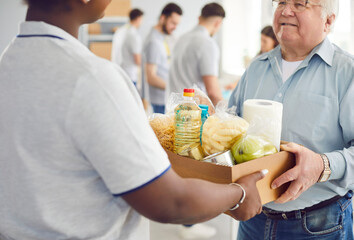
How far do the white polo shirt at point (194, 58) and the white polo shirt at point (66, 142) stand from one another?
86.3 inches

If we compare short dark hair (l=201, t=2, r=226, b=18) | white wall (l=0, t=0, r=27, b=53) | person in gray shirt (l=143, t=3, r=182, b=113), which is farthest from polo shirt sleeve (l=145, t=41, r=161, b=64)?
white wall (l=0, t=0, r=27, b=53)

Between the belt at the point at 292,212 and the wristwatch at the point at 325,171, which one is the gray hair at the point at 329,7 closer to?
the wristwatch at the point at 325,171

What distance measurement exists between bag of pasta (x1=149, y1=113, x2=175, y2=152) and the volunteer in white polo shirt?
0.38m

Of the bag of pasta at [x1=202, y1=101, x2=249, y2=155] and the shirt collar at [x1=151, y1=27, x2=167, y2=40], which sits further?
the shirt collar at [x1=151, y1=27, x2=167, y2=40]

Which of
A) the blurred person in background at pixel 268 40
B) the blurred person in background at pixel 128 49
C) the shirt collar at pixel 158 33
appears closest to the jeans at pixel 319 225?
the blurred person in background at pixel 268 40

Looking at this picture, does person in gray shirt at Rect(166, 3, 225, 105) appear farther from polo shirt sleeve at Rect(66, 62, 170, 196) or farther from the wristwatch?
polo shirt sleeve at Rect(66, 62, 170, 196)

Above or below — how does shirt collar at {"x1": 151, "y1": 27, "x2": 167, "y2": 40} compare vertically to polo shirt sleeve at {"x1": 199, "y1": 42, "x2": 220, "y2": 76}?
above

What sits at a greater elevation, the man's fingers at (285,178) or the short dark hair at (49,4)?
the short dark hair at (49,4)

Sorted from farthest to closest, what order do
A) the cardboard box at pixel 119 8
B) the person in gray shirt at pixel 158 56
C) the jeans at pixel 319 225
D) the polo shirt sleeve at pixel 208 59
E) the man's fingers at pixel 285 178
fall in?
the cardboard box at pixel 119 8
the person in gray shirt at pixel 158 56
the polo shirt sleeve at pixel 208 59
the jeans at pixel 319 225
the man's fingers at pixel 285 178

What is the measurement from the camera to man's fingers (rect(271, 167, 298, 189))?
1084 mm

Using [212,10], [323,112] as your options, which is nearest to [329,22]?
[323,112]

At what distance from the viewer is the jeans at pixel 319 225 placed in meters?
1.34

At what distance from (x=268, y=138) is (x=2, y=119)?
76 cm

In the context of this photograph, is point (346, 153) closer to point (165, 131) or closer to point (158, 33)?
point (165, 131)
